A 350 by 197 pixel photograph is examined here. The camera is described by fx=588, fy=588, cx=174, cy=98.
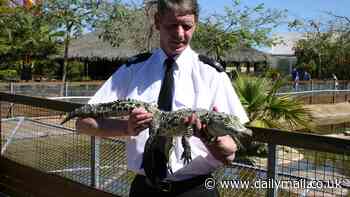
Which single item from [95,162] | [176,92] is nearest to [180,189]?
[176,92]

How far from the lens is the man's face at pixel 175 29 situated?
2.47m

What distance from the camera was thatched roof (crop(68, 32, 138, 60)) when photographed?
116ft

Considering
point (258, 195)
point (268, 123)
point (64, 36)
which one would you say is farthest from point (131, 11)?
point (258, 195)

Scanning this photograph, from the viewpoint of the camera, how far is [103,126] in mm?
2580

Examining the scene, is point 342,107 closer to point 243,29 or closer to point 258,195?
point 243,29

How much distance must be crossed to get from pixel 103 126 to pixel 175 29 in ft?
1.74

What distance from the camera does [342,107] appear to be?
2372 centimetres

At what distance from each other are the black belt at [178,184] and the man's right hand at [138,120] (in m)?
0.30

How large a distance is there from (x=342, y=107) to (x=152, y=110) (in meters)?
22.4

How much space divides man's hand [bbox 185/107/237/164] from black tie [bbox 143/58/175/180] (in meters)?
0.17

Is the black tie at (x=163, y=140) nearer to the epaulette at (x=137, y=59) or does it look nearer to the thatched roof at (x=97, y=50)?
the epaulette at (x=137, y=59)

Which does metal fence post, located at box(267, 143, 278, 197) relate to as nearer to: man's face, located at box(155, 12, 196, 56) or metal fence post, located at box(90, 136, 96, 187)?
man's face, located at box(155, 12, 196, 56)

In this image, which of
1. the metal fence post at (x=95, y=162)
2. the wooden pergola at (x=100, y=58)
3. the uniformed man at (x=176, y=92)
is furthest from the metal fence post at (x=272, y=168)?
the wooden pergola at (x=100, y=58)

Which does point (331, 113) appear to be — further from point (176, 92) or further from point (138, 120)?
point (138, 120)
